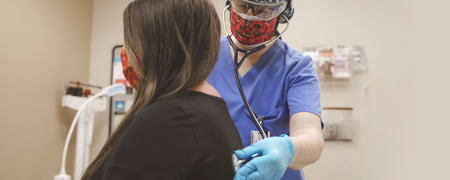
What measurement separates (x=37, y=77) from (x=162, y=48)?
81.2 inches

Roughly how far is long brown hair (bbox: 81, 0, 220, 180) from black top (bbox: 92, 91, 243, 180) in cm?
8

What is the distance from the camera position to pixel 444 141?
1.03 m

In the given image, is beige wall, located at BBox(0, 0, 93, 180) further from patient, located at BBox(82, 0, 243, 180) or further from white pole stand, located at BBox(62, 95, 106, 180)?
patient, located at BBox(82, 0, 243, 180)

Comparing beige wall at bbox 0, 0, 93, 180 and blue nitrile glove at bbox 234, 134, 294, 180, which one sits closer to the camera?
blue nitrile glove at bbox 234, 134, 294, 180

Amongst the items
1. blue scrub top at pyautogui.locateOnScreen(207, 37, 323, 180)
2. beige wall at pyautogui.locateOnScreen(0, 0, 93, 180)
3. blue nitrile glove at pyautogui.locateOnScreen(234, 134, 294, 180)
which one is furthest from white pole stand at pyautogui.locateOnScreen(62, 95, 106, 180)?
blue nitrile glove at pyautogui.locateOnScreen(234, 134, 294, 180)

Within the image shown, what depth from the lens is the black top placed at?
2.00ft

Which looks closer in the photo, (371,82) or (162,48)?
(162,48)

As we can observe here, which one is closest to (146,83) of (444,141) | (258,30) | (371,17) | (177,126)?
(177,126)

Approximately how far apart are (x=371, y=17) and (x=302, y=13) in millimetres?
558

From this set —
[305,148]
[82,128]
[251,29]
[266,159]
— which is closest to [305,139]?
[305,148]

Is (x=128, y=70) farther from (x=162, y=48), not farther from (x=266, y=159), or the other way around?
(x=266, y=159)

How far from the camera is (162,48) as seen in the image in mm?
739

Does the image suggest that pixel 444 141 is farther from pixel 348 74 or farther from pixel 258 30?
pixel 348 74

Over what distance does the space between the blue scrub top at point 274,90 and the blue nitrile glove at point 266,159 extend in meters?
0.25
